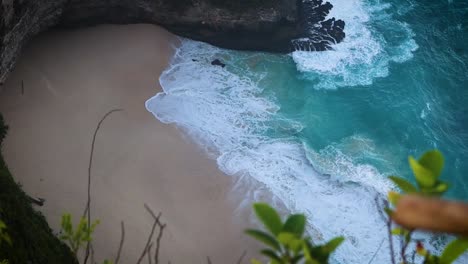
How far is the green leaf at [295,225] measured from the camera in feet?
8.92

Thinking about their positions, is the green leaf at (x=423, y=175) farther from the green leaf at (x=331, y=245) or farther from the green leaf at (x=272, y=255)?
the green leaf at (x=272, y=255)

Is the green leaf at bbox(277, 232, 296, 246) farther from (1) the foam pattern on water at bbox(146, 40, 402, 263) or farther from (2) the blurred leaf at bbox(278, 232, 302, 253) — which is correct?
(1) the foam pattern on water at bbox(146, 40, 402, 263)

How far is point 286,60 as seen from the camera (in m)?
21.2

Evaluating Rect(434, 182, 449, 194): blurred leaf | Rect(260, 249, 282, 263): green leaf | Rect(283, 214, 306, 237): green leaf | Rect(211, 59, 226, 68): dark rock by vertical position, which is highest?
Rect(434, 182, 449, 194): blurred leaf

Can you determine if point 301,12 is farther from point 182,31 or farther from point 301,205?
point 301,205

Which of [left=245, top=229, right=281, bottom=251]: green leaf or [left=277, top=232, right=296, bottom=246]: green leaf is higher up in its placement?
[left=277, top=232, right=296, bottom=246]: green leaf

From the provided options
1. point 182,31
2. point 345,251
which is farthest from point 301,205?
point 182,31

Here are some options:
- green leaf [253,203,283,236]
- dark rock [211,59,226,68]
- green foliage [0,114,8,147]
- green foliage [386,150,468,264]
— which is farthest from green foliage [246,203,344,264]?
dark rock [211,59,226,68]

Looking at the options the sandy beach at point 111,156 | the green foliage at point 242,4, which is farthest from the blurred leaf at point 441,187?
the green foliage at point 242,4

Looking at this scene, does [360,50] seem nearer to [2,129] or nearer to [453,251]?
[2,129]

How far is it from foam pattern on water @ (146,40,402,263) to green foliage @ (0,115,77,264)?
6.80m

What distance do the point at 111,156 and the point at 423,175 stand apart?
43.5ft

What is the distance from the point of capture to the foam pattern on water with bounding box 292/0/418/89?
21.3m

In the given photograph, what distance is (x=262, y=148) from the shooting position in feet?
57.0
